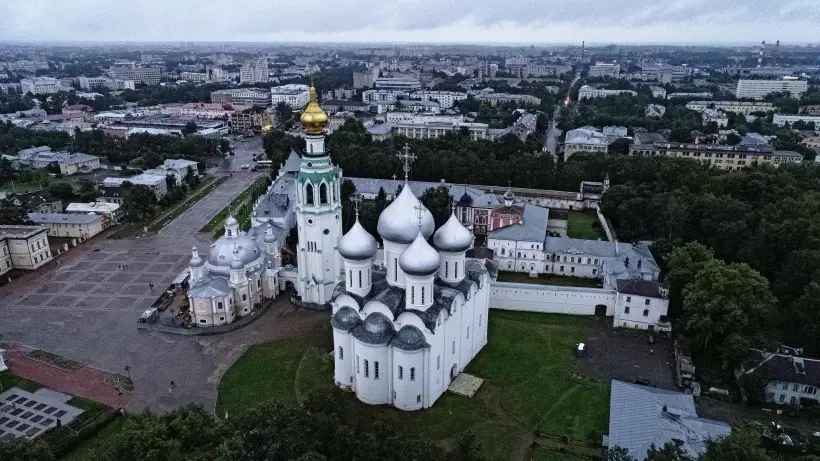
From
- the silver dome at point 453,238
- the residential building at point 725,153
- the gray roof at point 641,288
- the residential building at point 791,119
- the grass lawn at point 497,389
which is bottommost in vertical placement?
the grass lawn at point 497,389

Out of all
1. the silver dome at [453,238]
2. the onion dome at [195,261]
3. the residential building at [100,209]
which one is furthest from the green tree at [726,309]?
the residential building at [100,209]

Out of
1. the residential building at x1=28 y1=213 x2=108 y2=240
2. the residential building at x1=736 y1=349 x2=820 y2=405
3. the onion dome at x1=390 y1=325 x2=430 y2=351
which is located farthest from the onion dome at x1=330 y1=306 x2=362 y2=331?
the residential building at x1=28 y1=213 x2=108 y2=240

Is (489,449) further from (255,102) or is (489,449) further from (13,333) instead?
(255,102)

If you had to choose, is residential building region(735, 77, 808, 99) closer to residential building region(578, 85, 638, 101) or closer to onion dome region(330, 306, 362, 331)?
residential building region(578, 85, 638, 101)

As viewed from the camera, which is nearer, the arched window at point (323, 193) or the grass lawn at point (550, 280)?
the arched window at point (323, 193)

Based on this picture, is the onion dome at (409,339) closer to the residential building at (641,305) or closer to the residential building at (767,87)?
the residential building at (641,305)

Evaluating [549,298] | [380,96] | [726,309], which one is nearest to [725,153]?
[549,298]

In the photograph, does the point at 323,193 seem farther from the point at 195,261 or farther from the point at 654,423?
the point at 654,423

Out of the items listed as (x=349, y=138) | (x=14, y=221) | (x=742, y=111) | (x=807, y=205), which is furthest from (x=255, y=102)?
(x=807, y=205)
